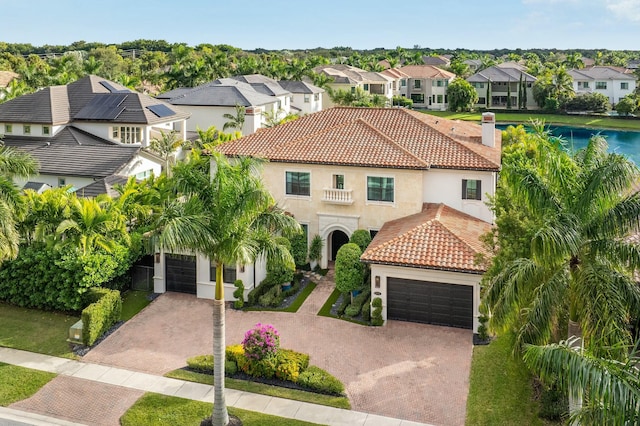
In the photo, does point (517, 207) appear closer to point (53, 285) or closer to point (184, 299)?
point (184, 299)

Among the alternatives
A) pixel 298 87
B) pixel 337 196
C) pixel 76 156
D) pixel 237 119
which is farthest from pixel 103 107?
pixel 298 87

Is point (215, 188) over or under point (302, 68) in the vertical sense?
under

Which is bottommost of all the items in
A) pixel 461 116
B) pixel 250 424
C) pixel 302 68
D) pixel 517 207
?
pixel 250 424

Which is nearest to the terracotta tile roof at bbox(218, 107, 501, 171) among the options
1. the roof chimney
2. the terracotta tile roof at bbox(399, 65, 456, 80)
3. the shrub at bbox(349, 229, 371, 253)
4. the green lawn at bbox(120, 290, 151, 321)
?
the roof chimney

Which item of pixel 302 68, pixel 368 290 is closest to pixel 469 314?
pixel 368 290

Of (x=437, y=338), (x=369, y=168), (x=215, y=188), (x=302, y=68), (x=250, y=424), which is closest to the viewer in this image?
(x=215, y=188)

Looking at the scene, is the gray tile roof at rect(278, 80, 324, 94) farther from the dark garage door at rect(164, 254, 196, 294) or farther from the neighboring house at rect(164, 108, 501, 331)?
the dark garage door at rect(164, 254, 196, 294)

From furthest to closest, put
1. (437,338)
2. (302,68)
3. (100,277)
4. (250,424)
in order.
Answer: (302,68)
(100,277)
(437,338)
(250,424)
